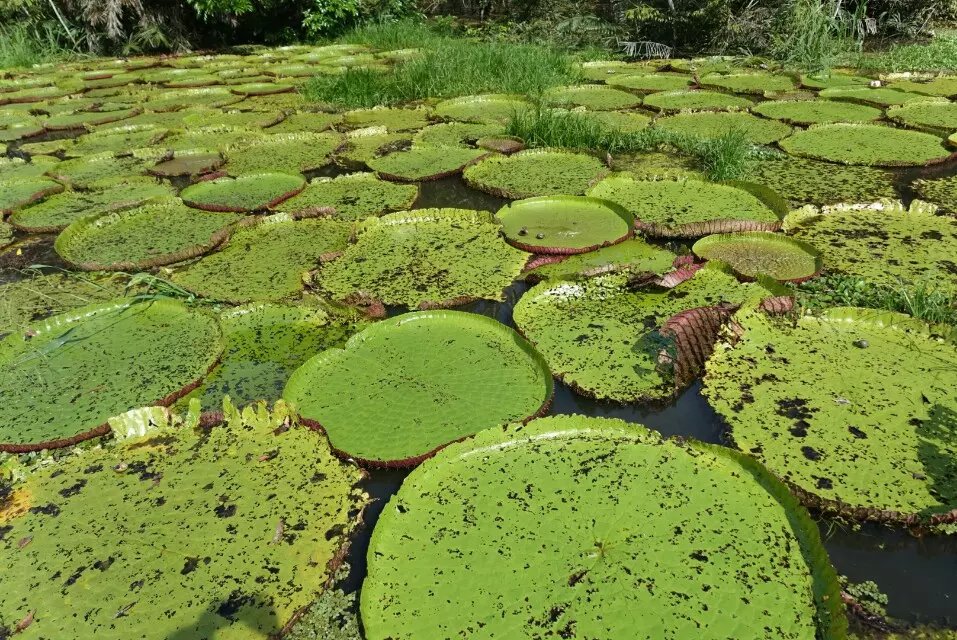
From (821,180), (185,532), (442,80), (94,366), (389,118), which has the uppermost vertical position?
(442,80)

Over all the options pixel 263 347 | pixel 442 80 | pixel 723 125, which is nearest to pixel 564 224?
pixel 263 347

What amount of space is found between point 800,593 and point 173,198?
13.2 ft

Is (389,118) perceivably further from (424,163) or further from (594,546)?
(594,546)

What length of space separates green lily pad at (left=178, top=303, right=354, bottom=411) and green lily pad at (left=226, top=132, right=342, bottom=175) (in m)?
2.01

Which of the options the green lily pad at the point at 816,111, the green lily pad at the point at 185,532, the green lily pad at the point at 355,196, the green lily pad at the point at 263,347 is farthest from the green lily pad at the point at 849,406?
the green lily pad at the point at 816,111

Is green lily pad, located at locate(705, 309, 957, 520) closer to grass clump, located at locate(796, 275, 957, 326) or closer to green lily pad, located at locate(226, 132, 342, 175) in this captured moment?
grass clump, located at locate(796, 275, 957, 326)

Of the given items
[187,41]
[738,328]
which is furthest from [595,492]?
[187,41]

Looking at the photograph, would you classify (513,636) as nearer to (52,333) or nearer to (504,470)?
(504,470)

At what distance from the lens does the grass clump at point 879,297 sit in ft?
7.33

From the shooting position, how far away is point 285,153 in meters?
4.74

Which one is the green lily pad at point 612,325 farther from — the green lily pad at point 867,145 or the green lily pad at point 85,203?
the green lily pad at point 85,203

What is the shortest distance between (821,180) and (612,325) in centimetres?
230

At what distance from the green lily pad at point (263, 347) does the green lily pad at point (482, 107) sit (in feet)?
10.9

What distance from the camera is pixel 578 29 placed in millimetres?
9422
